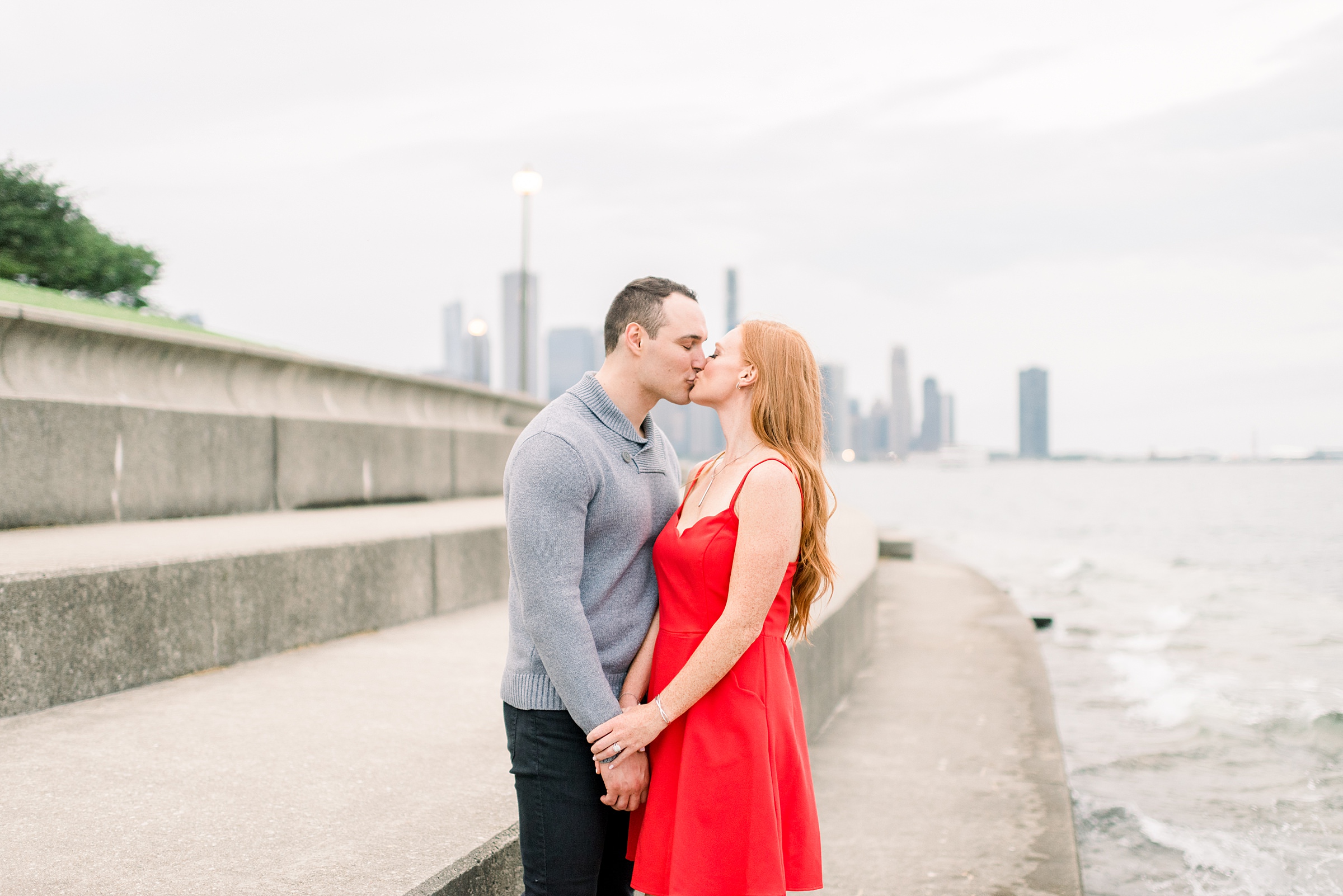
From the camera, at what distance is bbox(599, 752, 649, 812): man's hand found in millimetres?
2377

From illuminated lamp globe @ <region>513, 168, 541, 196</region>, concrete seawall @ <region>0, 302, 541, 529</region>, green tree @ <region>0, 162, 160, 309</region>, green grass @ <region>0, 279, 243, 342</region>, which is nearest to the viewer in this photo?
concrete seawall @ <region>0, 302, 541, 529</region>

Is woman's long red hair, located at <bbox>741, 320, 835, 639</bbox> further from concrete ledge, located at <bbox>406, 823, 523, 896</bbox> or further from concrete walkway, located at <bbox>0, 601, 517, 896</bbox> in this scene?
concrete walkway, located at <bbox>0, 601, 517, 896</bbox>

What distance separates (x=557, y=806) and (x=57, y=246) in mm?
14246

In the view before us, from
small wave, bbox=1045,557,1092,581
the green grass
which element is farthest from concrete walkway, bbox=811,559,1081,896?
small wave, bbox=1045,557,1092,581

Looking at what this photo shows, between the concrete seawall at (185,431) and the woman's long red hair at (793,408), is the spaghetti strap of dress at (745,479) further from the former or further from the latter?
the concrete seawall at (185,431)

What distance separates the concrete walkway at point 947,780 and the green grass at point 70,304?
726 centimetres

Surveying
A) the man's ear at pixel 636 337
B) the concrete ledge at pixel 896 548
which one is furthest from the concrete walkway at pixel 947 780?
the concrete ledge at pixel 896 548

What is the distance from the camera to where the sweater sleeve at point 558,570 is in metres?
2.29

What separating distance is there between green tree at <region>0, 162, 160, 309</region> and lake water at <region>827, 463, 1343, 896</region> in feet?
39.0

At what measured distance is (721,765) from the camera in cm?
238

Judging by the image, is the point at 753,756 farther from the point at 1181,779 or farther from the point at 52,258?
the point at 52,258

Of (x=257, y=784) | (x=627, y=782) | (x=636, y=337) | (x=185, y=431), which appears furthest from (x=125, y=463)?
(x=627, y=782)

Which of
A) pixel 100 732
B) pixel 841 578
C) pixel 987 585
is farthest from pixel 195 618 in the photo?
pixel 987 585

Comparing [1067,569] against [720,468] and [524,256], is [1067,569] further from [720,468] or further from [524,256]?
[720,468]
